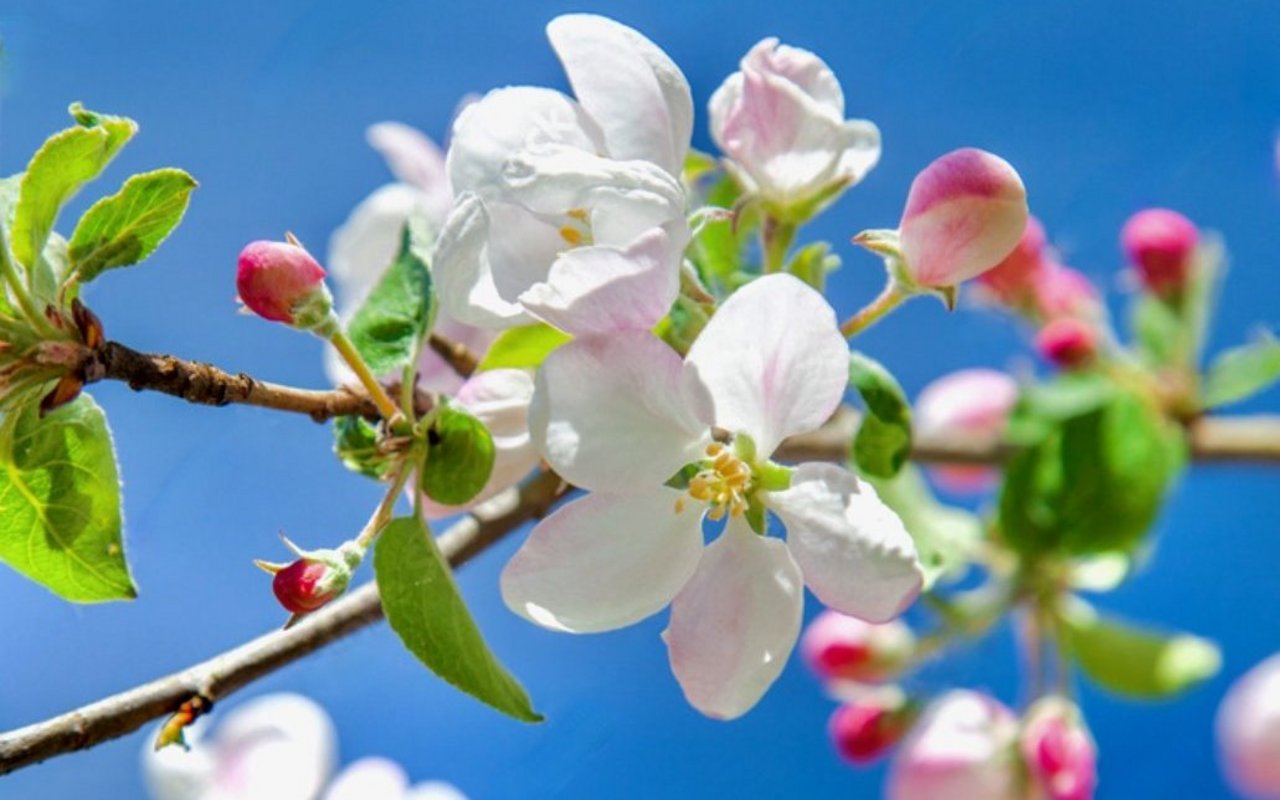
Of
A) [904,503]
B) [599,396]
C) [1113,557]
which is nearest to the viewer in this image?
[599,396]

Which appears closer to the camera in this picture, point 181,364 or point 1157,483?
point 181,364

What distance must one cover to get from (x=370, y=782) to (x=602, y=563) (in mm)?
350

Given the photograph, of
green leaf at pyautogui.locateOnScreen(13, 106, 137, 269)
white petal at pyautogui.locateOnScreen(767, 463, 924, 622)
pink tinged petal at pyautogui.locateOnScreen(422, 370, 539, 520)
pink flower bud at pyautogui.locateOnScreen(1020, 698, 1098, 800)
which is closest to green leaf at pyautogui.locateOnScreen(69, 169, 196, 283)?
green leaf at pyautogui.locateOnScreen(13, 106, 137, 269)

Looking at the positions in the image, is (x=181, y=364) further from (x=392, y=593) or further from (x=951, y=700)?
(x=951, y=700)

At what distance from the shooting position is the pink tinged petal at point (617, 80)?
479mm

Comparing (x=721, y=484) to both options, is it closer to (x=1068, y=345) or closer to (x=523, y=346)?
(x=523, y=346)

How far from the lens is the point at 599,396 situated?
16.5 inches

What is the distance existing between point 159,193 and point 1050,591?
646mm

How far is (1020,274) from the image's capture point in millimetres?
1067

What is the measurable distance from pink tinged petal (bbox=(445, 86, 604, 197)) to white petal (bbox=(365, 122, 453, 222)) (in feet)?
0.90

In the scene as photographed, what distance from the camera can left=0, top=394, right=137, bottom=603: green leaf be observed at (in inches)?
19.0

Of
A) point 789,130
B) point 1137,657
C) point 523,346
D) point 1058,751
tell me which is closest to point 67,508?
point 523,346

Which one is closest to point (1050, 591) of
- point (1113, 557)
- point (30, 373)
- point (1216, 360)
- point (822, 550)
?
point (1113, 557)

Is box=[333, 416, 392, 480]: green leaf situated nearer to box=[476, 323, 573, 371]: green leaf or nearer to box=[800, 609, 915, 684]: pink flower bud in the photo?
box=[476, 323, 573, 371]: green leaf
